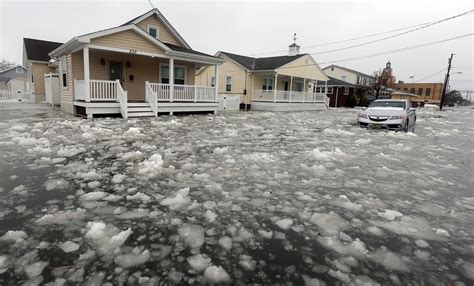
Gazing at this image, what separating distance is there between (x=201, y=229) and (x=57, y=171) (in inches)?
124

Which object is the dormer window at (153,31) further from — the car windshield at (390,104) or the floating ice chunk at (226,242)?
the floating ice chunk at (226,242)

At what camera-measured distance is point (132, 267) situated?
2162 millimetres

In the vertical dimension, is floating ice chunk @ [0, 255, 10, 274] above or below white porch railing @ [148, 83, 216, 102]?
below

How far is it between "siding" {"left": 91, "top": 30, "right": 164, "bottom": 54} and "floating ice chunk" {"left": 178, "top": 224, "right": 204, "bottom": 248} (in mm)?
12182

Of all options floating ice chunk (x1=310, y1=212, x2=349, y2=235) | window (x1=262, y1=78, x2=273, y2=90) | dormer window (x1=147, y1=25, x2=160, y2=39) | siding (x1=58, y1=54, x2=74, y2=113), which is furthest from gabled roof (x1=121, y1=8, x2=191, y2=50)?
floating ice chunk (x1=310, y1=212, x2=349, y2=235)

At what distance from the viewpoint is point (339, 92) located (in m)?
36.6

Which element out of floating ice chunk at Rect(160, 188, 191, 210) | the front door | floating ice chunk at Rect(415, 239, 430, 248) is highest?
the front door

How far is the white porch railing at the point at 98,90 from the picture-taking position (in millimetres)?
12195

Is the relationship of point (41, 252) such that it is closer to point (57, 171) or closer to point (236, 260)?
point (236, 260)

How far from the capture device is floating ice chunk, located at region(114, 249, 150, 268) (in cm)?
220

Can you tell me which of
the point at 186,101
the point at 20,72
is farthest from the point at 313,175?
the point at 20,72

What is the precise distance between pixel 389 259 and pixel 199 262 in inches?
67.1

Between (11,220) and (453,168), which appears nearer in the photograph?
(11,220)

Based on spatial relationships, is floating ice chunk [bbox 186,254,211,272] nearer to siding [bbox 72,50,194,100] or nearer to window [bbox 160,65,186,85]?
siding [bbox 72,50,194,100]
